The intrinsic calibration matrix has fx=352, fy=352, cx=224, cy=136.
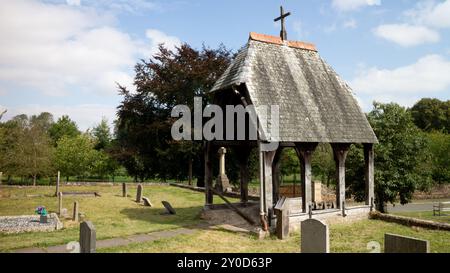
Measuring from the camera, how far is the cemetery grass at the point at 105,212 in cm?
1221

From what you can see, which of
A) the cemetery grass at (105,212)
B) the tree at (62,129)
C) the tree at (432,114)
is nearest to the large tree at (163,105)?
the cemetery grass at (105,212)

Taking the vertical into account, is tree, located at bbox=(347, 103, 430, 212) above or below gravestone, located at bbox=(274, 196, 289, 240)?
above

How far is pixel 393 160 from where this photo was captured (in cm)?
2116

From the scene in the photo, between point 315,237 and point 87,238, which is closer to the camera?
point 87,238

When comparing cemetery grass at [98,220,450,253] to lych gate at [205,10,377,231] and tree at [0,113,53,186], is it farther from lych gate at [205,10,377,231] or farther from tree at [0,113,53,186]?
tree at [0,113,53,186]

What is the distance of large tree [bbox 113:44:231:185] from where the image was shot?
1276 inches

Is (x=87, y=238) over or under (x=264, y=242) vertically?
over

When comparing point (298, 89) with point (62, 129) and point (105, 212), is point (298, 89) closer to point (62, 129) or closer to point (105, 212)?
point (105, 212)

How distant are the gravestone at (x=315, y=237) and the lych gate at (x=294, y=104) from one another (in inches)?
159

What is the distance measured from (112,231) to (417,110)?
68028 millimetres

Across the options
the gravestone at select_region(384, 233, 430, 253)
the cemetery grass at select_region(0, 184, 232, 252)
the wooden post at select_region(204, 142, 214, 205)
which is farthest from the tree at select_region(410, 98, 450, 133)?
the gravestone at select_region(384, 233, 430, 253)

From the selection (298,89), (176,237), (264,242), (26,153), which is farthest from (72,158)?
(264,242)

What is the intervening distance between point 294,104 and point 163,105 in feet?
72.7

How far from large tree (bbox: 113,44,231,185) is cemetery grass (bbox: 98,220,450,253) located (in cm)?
1890
